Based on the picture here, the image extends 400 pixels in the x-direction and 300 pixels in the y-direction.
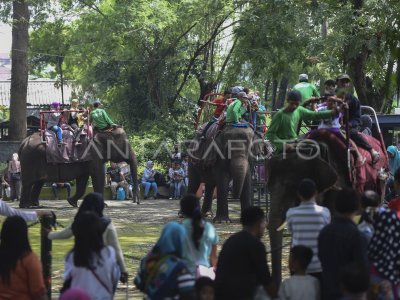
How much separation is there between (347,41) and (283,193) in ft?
36.1

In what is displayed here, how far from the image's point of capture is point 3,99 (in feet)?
221

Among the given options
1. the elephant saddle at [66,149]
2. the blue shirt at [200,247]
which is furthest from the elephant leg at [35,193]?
the blue shirt at [200,247]

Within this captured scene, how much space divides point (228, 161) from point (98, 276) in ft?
43.8

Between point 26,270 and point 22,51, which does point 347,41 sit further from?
point 22,51

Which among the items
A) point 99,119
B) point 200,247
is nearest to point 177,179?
point 99,119

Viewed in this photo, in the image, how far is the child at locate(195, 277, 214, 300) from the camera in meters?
9.59

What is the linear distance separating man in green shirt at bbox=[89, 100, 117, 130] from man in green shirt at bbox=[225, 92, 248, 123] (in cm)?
594

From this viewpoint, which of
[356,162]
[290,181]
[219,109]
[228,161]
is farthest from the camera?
[219,109]

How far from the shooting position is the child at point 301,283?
10219 millimetres

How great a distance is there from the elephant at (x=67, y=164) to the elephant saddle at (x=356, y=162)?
12581 mm

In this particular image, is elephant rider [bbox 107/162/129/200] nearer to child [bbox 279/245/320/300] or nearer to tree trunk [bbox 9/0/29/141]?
tree trunk [bbox 9/0/29/141]

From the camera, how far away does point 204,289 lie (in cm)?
960

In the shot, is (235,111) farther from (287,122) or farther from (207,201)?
(287,122)

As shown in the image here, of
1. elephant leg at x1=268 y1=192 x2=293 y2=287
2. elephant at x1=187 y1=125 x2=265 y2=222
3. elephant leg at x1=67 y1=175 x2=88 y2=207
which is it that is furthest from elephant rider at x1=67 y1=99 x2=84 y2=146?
elephant leg at x1=268 y1=192 x2=293 y2=287
